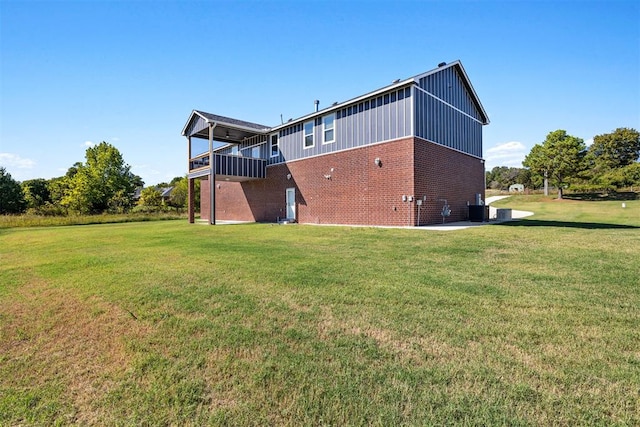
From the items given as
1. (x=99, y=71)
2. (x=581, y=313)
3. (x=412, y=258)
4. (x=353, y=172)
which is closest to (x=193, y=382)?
(x=581, y=313)

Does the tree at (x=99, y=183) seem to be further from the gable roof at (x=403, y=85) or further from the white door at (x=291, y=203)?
the gable roof at (x=403, y=85)

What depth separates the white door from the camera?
17891 millimetres

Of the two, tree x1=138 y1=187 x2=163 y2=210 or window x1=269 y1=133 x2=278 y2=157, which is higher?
window x1=269 y1=133 x2=278 y2=157

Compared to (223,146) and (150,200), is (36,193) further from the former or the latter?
(223,146)

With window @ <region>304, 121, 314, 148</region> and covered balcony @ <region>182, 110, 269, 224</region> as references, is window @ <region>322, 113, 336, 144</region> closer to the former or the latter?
window @ <region>304, 121, 314, 148</region>

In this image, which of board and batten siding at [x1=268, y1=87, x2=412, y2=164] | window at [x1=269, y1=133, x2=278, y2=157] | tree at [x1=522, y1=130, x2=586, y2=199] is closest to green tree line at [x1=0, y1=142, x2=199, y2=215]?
window at [x1=269, y1=133, x2=278, y2=157]

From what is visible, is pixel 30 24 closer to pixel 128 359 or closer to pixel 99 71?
pixel 99 71

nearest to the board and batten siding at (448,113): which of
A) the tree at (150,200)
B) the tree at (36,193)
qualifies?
the tree at (150,200)

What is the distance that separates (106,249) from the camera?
26.5ft

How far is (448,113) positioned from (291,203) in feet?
32.8

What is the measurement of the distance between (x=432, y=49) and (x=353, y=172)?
24.4 ft

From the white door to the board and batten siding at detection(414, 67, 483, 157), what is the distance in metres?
8.24

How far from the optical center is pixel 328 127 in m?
15.7

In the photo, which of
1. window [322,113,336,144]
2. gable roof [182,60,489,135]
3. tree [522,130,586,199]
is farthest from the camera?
tree [522,130,586,199]
